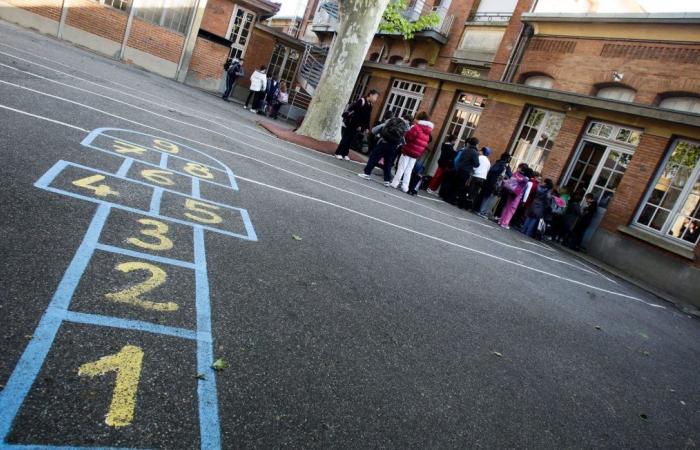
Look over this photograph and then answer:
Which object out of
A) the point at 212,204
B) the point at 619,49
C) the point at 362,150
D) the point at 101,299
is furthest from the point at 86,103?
the point at 619,49

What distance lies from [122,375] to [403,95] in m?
22.1

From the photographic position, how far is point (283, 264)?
166 inches

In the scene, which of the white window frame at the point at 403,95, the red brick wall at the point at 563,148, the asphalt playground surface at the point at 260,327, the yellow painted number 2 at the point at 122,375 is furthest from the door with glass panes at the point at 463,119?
the yellow painted number 2 at the point at 122,375

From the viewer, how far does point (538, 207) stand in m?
12.9

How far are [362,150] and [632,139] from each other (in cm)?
1102

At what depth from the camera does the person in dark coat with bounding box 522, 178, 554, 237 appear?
12.8 m

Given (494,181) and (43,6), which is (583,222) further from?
(43,6)

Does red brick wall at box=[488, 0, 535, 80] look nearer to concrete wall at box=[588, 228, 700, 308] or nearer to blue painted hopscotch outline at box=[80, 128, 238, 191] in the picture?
concrete wall at box=[588, 228, 700, 308]

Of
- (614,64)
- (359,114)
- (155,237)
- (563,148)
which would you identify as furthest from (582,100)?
(155,237)

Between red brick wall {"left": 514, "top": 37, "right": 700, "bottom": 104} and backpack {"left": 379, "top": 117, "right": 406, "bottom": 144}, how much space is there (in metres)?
8.22

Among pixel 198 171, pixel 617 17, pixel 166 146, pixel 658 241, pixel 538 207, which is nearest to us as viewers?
pixel 198 171

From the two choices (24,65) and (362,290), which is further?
(24,65)

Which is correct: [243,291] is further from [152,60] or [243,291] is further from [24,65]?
[152,60]

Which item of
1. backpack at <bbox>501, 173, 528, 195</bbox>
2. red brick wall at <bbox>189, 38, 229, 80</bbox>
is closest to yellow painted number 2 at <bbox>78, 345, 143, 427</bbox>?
backpack at <bbox>501, 173, 528, 195</bbox>
